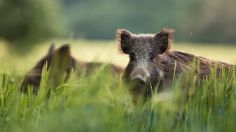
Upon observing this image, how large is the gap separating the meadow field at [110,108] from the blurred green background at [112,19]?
21456mm

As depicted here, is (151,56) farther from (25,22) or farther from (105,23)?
(105,23)

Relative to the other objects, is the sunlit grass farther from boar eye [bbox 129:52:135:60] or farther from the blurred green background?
the blurred green background

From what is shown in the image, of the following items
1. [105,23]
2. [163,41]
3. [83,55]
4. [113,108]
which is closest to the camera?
[113,108]

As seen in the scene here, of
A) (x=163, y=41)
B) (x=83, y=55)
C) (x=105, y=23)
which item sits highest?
(x=105, y=23)

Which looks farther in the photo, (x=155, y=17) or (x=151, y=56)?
(x=155, y=17)

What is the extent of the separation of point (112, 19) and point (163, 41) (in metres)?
60.6

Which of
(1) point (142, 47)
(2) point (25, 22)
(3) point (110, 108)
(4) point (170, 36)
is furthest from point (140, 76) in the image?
(2) point (25, 22)

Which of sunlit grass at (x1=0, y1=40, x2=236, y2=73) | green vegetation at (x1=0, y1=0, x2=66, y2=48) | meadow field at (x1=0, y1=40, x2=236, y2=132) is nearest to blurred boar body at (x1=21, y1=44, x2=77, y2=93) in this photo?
sunlit grass at (x1=0, y1=40, x2=236, y2=73)

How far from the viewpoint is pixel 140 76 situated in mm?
6016

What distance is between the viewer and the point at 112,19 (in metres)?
67.1

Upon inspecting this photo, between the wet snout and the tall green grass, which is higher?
the wet snout

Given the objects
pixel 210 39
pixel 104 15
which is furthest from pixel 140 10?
pixel 210 39

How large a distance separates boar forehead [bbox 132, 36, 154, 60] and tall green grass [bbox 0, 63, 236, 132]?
0.56 m

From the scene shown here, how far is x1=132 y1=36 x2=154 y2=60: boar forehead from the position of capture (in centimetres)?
648
